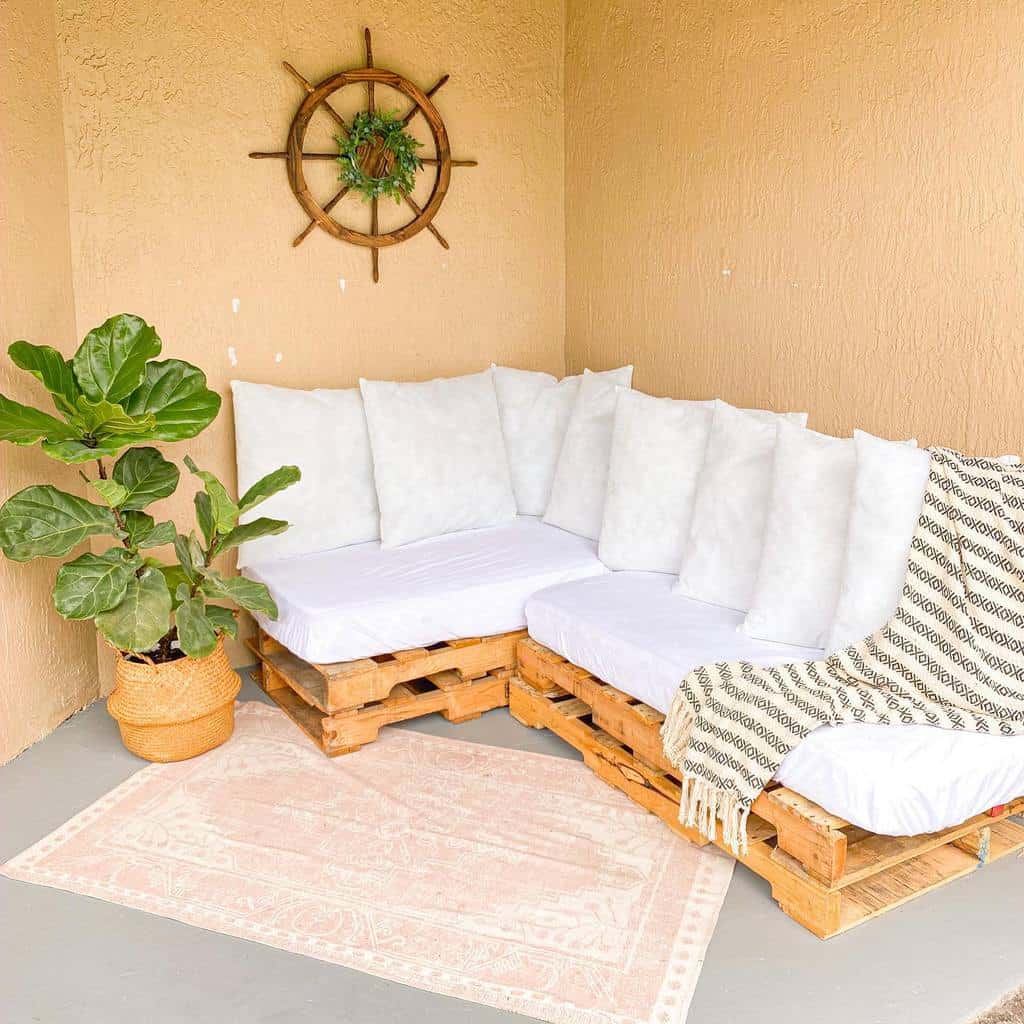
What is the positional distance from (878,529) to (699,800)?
0.77 metres

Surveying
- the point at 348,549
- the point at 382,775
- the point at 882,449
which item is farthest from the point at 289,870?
the point at 882,449

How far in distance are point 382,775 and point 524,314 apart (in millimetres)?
2114

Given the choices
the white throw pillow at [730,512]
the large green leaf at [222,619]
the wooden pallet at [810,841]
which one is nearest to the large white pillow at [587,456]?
the white throw pillow at [730,512]

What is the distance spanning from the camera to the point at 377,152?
352 cm

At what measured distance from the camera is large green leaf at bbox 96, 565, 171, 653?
2.51m

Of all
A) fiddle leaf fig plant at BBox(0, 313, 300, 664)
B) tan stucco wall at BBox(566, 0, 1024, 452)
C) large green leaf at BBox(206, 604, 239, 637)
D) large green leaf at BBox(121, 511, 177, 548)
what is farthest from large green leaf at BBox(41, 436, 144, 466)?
tan stucco wall at BBox(566, 0, 1024, 452)

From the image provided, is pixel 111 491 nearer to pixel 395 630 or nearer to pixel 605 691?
pixel 395 630

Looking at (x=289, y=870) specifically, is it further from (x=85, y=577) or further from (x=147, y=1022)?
(x=85, y=577)

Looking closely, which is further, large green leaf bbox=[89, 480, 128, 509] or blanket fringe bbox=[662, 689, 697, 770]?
large green leaf bbox=[89, 480, 128, 509]

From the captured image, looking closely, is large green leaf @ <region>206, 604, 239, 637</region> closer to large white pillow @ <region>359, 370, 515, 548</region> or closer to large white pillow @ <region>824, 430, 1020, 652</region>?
large white pillow @ <region>359, 370, 515, 548</region>

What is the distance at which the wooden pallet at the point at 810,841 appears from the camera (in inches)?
78.1

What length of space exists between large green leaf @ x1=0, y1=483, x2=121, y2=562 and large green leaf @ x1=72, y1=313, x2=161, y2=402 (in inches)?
11.4

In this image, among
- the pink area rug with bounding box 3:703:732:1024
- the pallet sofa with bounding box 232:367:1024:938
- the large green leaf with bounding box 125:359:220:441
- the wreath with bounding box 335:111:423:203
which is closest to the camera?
the pink area rug with bounding box 3:703:732:1024

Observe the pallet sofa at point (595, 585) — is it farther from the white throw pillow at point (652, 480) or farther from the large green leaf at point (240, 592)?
the large green leaf at point (240, 592)
